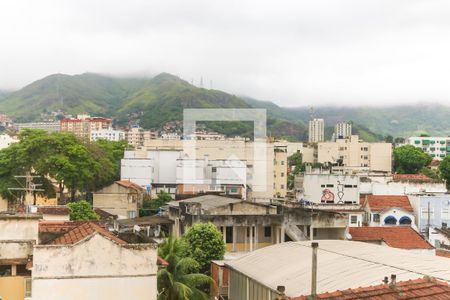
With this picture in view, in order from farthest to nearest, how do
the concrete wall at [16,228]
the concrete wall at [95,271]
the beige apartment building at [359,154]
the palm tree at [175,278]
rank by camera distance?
the beige apartment building at [359,154] → the palm tree at [175,278] → the concrete wall at [16,228] → the concrete wall at [95,271]

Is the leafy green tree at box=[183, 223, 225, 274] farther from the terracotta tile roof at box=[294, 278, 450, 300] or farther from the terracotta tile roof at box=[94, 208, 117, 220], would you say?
the terracotta tile roof at box=[94, 208, 117, 220]

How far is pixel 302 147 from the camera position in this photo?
112 metres

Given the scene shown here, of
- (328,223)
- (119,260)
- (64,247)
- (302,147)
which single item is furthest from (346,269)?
(302,147)

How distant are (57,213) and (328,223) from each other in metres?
13.9

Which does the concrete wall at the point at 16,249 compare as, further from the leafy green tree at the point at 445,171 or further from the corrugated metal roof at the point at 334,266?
the leafy green tree at the point at 445,171

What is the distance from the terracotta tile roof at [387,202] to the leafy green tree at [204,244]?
22055 millimetres

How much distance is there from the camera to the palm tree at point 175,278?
17.2m

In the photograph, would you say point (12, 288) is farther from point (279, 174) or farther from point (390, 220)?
point (279, 174)

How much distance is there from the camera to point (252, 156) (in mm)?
66375

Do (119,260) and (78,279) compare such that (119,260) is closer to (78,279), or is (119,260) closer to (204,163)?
(78,279)

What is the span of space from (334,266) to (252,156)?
162ft

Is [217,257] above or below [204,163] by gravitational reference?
below

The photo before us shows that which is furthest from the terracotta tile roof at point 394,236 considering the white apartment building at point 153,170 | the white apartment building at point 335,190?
the white apartment building at point 153,170

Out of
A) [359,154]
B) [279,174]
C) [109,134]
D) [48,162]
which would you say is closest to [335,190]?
[48,162]
